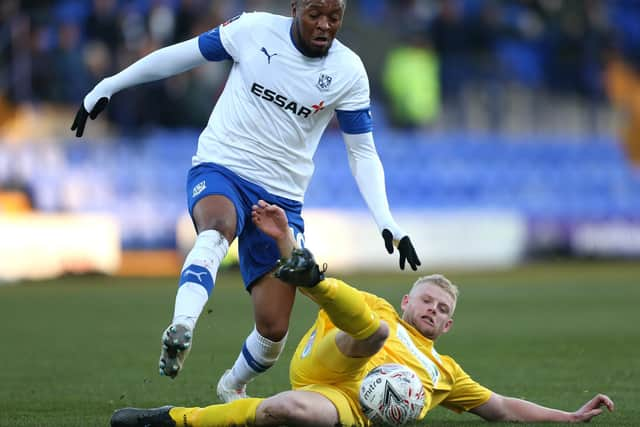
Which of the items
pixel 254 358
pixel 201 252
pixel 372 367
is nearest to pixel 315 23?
pixel 201 252

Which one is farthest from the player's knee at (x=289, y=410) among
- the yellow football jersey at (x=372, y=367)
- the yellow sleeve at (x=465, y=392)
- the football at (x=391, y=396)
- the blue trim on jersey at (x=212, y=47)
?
the blue trim on jersey at (x=212, y=47)

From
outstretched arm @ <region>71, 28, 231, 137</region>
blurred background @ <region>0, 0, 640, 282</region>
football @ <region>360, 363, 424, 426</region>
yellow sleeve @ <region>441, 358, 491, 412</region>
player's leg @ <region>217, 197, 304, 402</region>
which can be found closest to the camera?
football @ <region>360, 363, 424, 426</region>

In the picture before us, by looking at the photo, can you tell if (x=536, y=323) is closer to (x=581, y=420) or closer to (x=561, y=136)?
(x=581, y=420)

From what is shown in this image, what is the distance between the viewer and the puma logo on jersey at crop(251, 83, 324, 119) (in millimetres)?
6949

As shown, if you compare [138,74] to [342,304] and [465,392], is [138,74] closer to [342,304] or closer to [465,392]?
[342,304]

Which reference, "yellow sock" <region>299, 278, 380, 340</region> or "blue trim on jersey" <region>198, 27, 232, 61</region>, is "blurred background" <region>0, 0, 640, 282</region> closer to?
"blue trim on jersey" <region>198, 27, 232, 61</region>

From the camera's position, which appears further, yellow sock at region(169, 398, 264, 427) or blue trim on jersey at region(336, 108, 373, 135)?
blue trim on jersey at region(336, 108, 373, 135)

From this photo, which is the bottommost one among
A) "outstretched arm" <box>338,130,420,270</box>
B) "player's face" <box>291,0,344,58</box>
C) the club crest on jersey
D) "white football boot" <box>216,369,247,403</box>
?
"white football boot" <box>216,369,247,403</box>

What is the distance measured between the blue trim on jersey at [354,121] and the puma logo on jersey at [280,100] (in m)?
0.22

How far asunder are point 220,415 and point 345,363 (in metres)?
0.65

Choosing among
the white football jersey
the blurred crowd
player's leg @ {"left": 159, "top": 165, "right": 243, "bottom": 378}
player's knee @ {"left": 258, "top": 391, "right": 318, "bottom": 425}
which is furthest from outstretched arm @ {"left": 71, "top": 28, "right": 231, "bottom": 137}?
the blurred crowd

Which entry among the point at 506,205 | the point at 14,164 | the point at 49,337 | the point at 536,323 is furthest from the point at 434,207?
the point at 49,337

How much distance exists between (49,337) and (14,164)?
8.33m

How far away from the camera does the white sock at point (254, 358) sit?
729 cm
